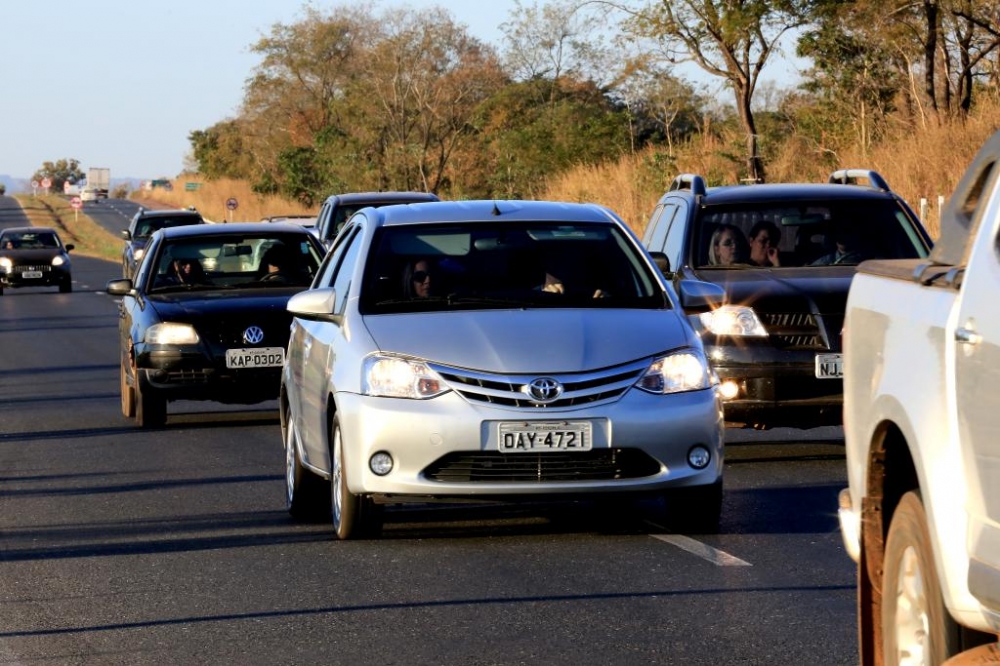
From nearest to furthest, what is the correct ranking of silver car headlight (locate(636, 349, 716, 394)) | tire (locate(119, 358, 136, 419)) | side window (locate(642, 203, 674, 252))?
silver car headlight (locate(636, 349, 716, 394)), side window (locate(642, 203, 674, 252)), tire (locate(119, 358, 136, 419))

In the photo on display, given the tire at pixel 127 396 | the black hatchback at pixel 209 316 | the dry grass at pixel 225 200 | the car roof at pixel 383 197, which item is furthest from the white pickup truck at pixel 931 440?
the dry grass at pixel 225 200

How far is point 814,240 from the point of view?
13.3 meters

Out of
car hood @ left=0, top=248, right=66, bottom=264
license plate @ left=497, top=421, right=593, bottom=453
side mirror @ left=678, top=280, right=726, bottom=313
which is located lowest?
car hood @ left=0, top=248, right=66, bottom=264

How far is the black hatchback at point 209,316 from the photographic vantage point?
1477 cm

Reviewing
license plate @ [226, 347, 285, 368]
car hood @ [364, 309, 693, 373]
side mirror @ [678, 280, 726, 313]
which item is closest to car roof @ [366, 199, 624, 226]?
side mirror @ [678, 280, 726, 313]

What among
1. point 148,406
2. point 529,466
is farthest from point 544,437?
point 148,406

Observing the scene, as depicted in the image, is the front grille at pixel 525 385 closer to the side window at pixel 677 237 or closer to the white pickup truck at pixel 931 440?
the white pickup truck at pixel 931 440

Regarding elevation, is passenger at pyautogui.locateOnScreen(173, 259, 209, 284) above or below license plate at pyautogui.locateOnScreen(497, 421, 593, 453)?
above

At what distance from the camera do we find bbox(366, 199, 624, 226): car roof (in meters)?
10.1

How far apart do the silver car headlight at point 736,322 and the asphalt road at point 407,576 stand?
2.77ft

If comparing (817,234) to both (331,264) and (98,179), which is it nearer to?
(331,264)

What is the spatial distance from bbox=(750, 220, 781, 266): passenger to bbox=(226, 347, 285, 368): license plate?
3.79 metres

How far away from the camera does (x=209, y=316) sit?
1495 centimetres

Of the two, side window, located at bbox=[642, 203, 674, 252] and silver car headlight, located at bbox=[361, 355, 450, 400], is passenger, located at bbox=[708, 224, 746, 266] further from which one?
silver car headlight, located at bbox=[361, 355, 450, 400]
